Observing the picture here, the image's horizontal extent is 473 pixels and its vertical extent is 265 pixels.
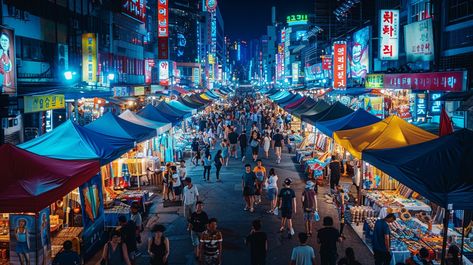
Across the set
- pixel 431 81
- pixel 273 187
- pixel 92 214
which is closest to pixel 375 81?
pixel 431 81

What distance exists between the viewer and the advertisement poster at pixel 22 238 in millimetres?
8594

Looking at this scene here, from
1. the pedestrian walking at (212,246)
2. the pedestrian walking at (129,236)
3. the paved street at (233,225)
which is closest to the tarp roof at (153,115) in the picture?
the paved street at (233,225)

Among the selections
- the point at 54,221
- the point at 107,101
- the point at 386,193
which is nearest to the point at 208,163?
the point at 386,193

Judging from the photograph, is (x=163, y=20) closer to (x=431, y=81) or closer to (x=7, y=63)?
(x=431, y=81)

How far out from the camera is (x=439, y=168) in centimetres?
846

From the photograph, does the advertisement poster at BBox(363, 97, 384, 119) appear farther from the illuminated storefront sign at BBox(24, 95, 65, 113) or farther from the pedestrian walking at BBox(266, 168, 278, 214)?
the illuminated storefront sign at BBox(24, 95, 65, 113)

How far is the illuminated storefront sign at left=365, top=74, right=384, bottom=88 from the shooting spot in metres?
26.4

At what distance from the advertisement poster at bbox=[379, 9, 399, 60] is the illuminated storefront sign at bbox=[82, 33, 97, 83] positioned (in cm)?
1540

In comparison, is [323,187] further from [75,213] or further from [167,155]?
[75,213]

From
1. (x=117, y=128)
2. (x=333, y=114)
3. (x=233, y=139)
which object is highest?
(x=333, y=114)

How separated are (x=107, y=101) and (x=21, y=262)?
22073 millimetres

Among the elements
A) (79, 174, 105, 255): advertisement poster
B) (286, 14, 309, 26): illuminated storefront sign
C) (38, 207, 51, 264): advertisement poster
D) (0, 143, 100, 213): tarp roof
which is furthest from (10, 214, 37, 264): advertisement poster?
(286, 14, 309, 26): illuminated storefront sign

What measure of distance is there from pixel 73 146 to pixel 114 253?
4228mm

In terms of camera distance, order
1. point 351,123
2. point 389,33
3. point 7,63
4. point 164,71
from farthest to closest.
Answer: point 164,71 < point 389,33 < point 351,123 < point 7,63
